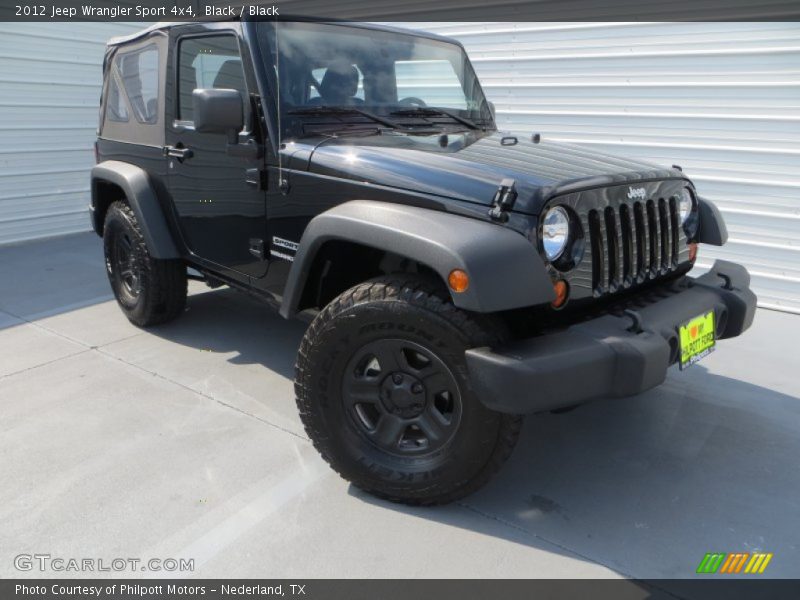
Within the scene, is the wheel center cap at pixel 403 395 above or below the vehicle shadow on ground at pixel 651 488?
above

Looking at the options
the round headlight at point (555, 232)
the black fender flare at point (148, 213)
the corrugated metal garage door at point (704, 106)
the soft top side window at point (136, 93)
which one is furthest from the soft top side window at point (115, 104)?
the corrugated metal garage door at point (704, 106)

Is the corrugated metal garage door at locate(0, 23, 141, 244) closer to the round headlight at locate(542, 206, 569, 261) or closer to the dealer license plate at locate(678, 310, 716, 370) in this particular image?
the round headlight at locate(542, 206, 569, 261)

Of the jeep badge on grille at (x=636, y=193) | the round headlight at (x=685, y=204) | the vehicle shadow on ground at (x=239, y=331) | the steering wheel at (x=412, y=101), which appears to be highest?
the steering wheel at (x=412, y=101)

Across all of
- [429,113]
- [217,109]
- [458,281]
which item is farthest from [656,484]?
[217,109]

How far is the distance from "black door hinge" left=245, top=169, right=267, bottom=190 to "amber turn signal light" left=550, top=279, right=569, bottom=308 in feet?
4.69

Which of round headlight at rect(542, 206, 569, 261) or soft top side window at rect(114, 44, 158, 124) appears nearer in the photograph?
round headlight at rect(542, 206, 569, 261)

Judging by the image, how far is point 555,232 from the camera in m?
2.20

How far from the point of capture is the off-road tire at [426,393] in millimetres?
2184

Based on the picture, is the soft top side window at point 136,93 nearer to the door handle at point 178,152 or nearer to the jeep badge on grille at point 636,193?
the door handle at point 178,152

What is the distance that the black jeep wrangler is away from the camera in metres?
2.09

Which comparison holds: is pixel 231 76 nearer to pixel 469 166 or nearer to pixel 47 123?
pixel 469 166

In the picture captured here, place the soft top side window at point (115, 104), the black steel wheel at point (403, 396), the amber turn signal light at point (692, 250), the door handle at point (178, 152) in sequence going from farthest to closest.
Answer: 1. the soft top side window at point (115, 104)
2. the door handle at point (178, 152)
3. the amber turn signal light at point (692, 250)
4. the black steel wheel at point (403, 396)

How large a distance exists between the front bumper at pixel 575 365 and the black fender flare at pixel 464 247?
0.51 ft

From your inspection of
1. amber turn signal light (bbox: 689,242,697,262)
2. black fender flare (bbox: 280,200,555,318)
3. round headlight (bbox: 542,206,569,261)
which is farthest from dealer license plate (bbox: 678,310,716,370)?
black fender flare (bbox: 280,200,555,318)
